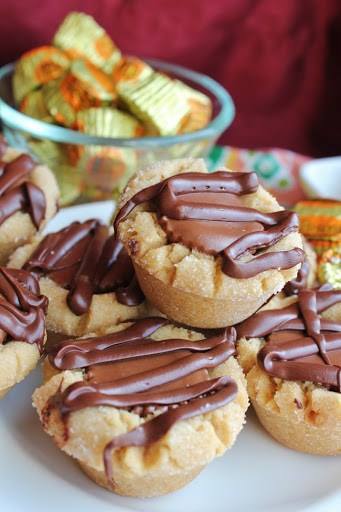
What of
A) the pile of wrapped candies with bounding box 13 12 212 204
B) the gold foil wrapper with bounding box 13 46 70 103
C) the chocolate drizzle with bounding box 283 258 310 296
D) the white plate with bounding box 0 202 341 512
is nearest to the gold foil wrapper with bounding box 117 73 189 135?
the pile of wrapped candies with bounding box 13 12 212 204

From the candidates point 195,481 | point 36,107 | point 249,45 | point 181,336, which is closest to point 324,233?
point 181,336

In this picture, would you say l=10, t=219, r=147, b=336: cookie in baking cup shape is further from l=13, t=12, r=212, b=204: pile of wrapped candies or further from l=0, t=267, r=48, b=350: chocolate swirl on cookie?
l=13, t=12, r=212, b=204: pile of wrapped candies

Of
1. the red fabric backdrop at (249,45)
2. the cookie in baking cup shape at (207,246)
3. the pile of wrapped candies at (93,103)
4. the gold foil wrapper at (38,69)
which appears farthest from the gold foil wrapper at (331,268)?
the red fabric backdrop at (249,45)

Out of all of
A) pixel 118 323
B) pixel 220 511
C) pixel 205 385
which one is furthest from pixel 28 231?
pixel 220 511

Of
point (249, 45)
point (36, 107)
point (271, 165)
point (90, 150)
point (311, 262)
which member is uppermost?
point (36, 107)

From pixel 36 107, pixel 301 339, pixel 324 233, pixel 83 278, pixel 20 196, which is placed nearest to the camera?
pixel 301 339

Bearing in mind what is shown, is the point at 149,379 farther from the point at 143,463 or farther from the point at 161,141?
the point at 161,141

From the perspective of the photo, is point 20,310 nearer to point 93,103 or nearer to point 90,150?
point 90,150
